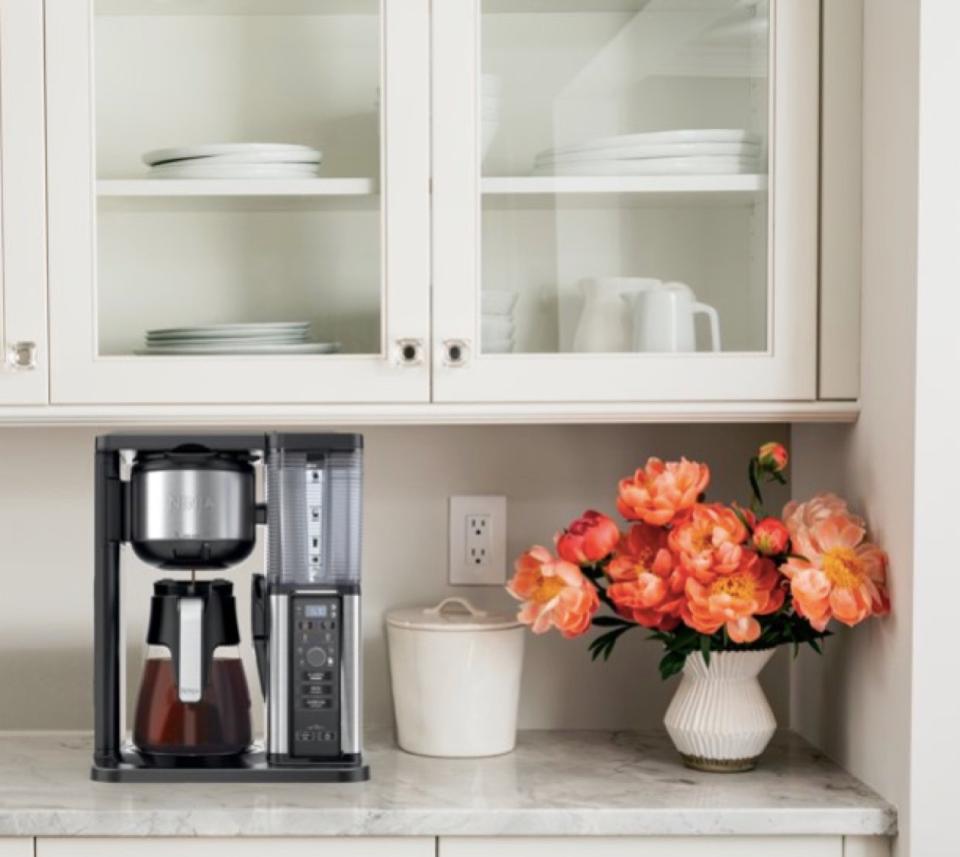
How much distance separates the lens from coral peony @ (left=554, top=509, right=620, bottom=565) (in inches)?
69.1

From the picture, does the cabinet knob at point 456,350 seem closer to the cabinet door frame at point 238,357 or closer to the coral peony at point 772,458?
the cabinet door frame at point 238,357

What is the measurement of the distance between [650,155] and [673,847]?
81cm

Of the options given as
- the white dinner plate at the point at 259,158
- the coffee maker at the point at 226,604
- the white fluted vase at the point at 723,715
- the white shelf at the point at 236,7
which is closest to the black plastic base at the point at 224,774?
the coffee maker at the point at 226,604

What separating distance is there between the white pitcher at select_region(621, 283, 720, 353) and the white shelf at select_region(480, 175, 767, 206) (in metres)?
0.11

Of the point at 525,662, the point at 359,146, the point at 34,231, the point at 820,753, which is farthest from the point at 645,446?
Answer: the point at 34,231

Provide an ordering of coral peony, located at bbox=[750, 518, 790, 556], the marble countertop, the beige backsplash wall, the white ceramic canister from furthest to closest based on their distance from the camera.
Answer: the beige backsplash wall, the white ceramic canister, coral peony, located at bbox=[750, 518, 790, 556], the marble countertop

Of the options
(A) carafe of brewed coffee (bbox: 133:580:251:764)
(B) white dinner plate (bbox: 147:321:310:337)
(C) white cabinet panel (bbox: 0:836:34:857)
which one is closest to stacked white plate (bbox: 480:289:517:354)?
(B) white dinner plate (bbox: 147:321:310:337)

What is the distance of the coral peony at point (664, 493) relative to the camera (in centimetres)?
171

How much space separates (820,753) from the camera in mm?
1890

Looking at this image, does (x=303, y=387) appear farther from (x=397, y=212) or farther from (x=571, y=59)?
(x=571, y=59)

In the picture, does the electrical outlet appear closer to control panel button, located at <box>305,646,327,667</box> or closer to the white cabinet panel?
control panel button, located at <box>305,646,327,667</box>

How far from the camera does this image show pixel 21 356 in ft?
5.68

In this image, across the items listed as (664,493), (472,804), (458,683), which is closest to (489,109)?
(664,493)

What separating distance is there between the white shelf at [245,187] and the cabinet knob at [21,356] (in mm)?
211
